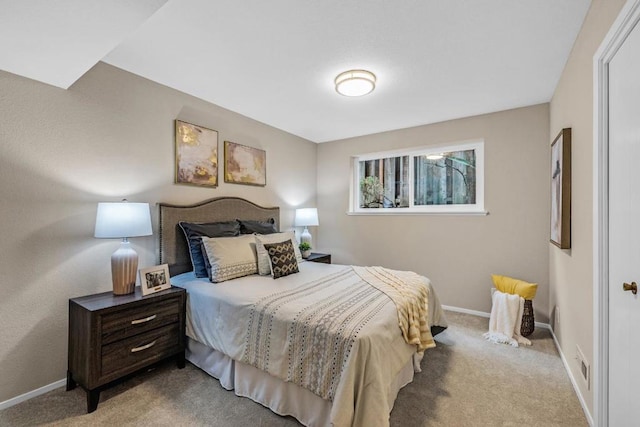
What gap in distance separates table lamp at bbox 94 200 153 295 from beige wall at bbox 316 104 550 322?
2.91m

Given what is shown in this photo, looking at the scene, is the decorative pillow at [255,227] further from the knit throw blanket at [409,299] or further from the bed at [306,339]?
the knit throw blanket at [409,299]

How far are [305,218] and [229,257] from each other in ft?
5.60

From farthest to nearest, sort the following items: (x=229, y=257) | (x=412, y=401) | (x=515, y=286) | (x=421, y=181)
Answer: (x=421, y=181) → (x=515, y=286) → (x=229, y=257) → (x=412, y=401)

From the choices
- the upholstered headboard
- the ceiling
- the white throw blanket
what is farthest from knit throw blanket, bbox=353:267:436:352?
the ceiling

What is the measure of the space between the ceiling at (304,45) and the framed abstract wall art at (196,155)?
1.22ft

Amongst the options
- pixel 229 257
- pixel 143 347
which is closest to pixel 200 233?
pixel 229 257

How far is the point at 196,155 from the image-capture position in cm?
291

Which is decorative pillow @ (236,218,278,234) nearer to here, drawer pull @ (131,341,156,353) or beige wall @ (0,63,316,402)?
beige wall @ (0,63,316,402)

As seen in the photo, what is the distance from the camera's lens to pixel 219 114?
10.3 feet

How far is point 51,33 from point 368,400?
2.48 metres

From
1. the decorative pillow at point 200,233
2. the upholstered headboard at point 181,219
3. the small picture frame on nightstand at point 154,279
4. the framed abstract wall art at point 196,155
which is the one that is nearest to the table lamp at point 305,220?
the upholstered headboard at point 181,219

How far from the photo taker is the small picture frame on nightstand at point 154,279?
2.12 m

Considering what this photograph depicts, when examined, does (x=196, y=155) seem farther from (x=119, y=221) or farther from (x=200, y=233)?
(x=119, y=221)

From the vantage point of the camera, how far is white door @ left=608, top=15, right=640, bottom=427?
1.13m
